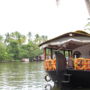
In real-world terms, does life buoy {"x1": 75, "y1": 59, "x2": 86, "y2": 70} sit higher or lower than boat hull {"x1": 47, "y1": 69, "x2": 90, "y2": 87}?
higher

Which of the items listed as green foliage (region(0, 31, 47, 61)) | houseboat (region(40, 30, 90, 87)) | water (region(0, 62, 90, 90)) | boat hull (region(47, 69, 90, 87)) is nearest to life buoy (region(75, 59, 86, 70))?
houseboat (region(40, 30, 90, 87))

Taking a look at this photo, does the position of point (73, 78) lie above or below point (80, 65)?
below

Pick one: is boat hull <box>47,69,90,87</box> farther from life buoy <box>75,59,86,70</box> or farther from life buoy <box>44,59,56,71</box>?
life buoy <box>44,59,56,71</box>

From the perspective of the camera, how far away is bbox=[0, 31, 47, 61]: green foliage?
73.2 metres

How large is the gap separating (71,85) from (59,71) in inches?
34.1

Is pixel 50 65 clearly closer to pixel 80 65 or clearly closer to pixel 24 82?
pixel 80 65

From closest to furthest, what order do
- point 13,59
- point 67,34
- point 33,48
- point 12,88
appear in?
point 67,34 → point 12,88 → point 13,59 → point 33,48

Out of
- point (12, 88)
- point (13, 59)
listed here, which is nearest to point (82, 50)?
point (12, 88)

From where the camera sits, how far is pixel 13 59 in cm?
7569

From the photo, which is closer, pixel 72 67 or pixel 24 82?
pixel 72 67

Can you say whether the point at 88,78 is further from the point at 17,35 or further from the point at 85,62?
the point at 17,35

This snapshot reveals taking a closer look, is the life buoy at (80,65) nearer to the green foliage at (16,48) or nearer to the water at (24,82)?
the water at (24,82)

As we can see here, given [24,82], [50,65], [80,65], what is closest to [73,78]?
[80,65]

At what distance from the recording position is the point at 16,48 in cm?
7656
